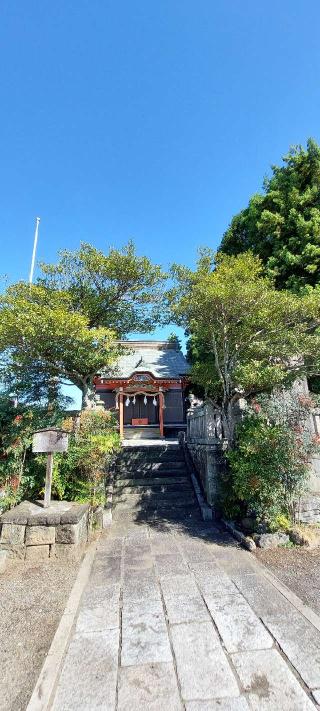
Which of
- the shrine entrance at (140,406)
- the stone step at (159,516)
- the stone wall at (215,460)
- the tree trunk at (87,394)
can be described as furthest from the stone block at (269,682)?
the shrine entrance at (140,406)

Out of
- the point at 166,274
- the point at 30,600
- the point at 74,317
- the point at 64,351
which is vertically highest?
the point at 166,274

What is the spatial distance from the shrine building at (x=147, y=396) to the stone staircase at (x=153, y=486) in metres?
6.58

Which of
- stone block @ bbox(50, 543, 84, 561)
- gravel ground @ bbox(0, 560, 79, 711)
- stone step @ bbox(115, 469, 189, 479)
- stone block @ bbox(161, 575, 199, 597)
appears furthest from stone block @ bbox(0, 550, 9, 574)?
stone step @ bbox(115, 469, 189, 479)

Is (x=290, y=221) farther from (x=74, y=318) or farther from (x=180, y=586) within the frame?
(x=180, y=586)

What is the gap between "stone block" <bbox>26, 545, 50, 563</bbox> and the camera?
17.4 ft

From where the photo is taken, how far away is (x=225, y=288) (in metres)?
6.97

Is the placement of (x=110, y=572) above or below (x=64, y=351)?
below

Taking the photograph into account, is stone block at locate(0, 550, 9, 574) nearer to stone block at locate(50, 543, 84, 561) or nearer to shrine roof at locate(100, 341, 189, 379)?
stone block at locate(50, 543, 84, 561)

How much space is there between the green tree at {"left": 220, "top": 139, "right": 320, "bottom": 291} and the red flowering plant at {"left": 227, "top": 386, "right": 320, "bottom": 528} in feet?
20.1

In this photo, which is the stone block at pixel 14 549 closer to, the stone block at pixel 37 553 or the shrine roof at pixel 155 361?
the stone block at pixel 37 553

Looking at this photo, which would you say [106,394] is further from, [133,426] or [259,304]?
[259,304]

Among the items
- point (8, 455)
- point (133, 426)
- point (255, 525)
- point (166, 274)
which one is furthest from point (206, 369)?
point (133, 426)

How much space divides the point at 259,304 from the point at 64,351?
17.6 feet

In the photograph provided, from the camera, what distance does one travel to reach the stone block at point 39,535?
533 cm
